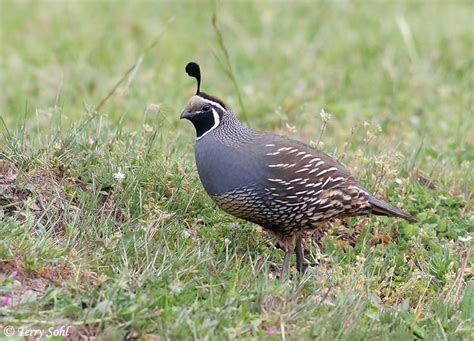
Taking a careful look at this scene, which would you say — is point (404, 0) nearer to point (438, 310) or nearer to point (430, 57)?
point (430, 57)

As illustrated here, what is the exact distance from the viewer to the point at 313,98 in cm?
805

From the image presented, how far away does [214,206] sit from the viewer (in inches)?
206

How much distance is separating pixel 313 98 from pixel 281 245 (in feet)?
11.0

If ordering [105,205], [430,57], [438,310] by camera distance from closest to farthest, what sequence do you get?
[438,310] → [105,205] → [430,57]

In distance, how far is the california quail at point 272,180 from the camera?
467 cm

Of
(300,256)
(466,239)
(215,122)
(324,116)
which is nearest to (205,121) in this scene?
(215,122)

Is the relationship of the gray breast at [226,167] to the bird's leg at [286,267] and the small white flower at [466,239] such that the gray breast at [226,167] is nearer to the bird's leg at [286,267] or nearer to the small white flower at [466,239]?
the bird's leg at [286,267]

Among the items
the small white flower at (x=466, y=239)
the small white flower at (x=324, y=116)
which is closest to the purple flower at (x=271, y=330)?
the small white flower at (x=466, y=239)

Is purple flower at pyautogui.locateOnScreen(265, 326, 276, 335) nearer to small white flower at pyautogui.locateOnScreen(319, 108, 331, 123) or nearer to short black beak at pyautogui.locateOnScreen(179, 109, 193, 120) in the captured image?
short black beak at pyautogui.locateOnScreen(179, 109, 193, 120)

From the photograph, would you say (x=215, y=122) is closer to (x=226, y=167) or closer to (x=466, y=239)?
(x=226, y=167)

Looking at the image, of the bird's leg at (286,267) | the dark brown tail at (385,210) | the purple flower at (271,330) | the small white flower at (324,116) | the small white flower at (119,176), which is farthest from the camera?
the small white flower at (324,116)

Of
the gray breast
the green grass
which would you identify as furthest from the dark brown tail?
the gray breast

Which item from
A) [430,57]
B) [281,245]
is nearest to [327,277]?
[281,245]

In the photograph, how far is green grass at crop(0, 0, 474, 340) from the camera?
406 cm
